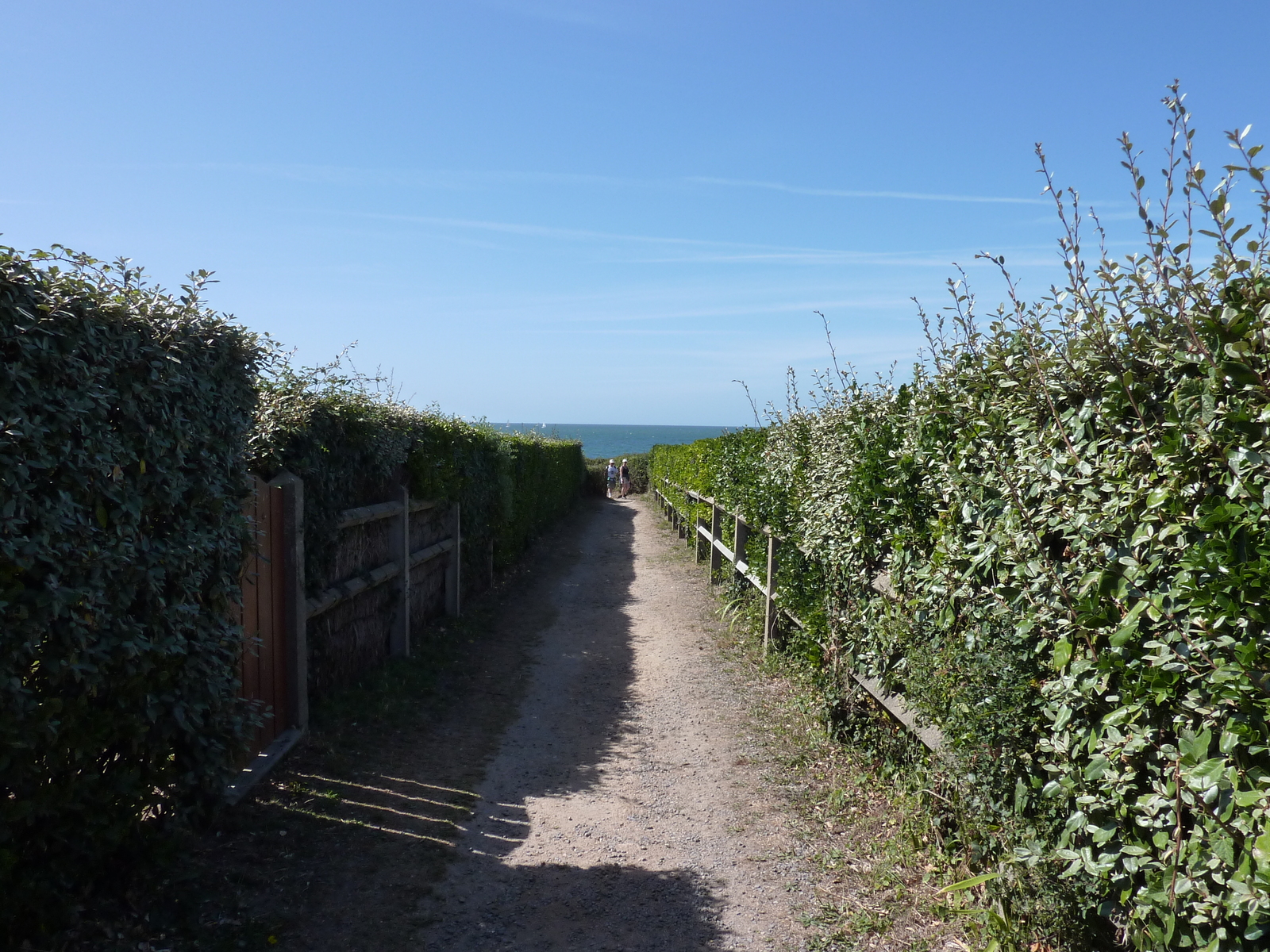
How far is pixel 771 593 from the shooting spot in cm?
877

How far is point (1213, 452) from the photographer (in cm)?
240

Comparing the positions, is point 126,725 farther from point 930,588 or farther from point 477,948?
point 930,588

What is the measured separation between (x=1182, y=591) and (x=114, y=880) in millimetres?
4269

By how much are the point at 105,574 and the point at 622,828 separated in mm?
3224

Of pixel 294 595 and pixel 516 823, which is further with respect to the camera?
pixel 294 595

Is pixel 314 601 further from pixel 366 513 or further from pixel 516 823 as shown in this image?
pixel 516 823

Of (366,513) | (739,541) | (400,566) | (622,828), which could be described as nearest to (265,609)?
(366,513)

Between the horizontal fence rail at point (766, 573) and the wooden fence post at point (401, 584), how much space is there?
375 centimetres

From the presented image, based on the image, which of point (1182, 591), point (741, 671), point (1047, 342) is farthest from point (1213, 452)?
point (741, 671)

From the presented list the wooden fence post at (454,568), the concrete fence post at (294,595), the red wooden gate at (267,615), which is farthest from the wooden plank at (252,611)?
the wooden fence post at (454,568)

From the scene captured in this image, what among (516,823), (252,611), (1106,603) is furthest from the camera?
(252,611)

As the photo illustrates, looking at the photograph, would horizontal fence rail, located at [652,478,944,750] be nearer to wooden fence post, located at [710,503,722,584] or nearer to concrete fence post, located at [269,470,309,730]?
wooden fence post, located at [710,503,722,584]

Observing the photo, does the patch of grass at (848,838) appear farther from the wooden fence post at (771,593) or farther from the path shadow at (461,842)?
the wooden fence post at (771,593)

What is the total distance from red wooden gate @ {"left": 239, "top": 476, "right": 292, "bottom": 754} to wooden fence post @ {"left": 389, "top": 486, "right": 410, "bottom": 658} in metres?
2.42
